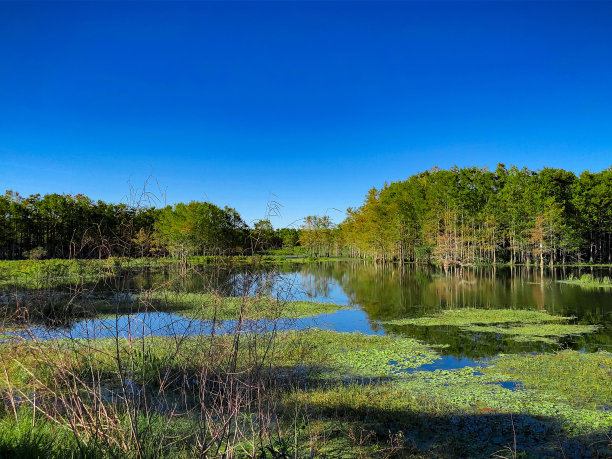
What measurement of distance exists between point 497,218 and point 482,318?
4339 centimetres

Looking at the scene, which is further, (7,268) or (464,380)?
(7,268)

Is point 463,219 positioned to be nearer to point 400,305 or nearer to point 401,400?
point 400,305

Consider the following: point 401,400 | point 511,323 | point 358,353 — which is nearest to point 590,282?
point 511,323

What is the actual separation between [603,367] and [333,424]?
8417 mm

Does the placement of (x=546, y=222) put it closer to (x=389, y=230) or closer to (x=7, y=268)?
(x=389, y=230)

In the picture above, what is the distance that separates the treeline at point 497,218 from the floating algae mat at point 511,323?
95.6ft

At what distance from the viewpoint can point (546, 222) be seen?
49875mm

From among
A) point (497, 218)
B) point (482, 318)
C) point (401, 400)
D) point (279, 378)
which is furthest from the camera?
point (497, 218)

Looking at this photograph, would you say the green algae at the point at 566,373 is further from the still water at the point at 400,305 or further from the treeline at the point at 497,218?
the treeline at the point at 497,218

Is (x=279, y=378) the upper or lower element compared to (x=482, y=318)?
upper

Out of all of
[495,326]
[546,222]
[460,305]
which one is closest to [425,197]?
[546,222]

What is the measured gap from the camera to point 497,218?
56125 mm

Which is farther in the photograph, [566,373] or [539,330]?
[539,330]

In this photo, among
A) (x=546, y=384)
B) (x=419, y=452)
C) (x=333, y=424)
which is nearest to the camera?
(x=419, y=452)
